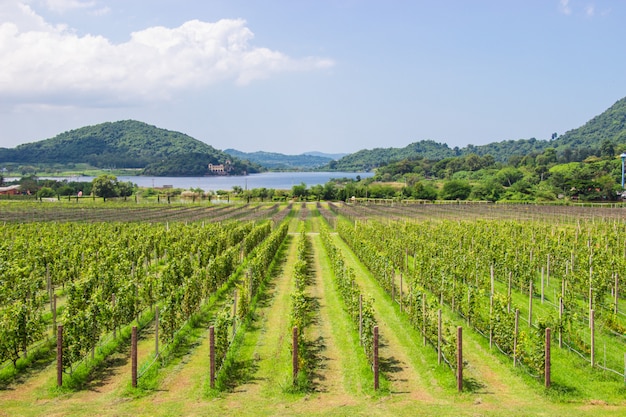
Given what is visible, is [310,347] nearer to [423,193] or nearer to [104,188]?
[423,193]

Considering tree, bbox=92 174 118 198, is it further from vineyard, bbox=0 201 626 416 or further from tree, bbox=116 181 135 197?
vineyard, bbox=0 201 626 416

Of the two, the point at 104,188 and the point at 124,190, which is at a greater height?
the point at 104,188

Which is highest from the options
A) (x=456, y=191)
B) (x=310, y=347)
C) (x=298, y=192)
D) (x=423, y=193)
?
(x=456, y=191)

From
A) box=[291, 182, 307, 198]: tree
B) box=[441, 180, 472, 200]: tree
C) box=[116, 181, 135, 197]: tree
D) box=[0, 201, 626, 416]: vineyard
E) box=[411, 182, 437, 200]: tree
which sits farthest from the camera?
box=[116, 181, 135, 197]: tree

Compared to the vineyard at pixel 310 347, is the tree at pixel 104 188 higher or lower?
higher

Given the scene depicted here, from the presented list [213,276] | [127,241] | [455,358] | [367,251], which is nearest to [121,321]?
[213,276]

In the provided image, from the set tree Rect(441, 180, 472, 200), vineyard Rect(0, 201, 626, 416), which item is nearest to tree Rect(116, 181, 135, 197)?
tree Rect(441, 180, 472, 200)

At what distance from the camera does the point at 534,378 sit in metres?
11.6

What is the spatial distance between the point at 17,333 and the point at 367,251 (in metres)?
17.4

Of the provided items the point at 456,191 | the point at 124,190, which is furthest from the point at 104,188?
the point at 456,191

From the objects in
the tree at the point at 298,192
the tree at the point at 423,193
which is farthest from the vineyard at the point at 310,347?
the tree at the point at 298,192

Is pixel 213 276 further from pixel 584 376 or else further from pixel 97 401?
pixel 584 376

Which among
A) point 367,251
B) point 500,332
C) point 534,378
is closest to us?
point 534,378

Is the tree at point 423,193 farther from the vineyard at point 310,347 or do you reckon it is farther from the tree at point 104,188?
the vineyard at point 310,347
